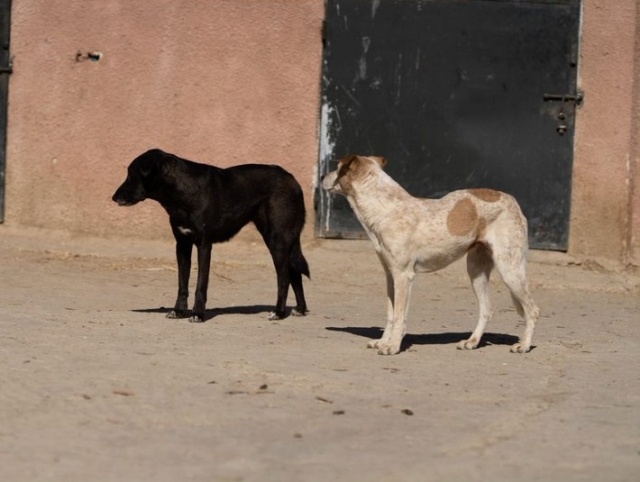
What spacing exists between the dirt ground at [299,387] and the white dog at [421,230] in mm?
329

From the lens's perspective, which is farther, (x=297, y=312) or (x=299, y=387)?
(x=297, y=312)

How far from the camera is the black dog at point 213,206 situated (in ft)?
32.7

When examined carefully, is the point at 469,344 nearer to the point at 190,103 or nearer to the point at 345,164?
the point at 345,164

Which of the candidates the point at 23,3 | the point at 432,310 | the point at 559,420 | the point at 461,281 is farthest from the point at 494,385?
the point at 23,3

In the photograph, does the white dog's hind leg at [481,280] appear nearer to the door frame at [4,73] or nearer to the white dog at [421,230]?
the white dog at [421,230]

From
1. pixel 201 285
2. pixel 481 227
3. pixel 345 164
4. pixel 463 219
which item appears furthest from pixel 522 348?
pixel 201 285

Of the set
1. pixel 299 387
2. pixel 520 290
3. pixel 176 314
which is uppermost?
pixel 520 290

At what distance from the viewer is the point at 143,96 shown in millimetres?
13477

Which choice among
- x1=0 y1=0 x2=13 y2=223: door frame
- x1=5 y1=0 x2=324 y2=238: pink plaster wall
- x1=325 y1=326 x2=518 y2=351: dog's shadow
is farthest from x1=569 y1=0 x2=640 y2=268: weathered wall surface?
x1=0 y1=0 x2=13 y2=223: door frame

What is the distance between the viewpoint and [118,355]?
8398mm

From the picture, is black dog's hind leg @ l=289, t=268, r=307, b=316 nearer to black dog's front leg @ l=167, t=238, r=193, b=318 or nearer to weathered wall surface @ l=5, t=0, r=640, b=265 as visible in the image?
black dog's front leg @ l=167, t=238, r=193, b=318

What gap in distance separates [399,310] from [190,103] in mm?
5141

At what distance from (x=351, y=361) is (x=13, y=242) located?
5681 millimetres

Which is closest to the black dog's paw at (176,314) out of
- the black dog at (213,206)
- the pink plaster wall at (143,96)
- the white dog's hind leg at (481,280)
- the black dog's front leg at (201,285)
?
the black dog at (213,206)
